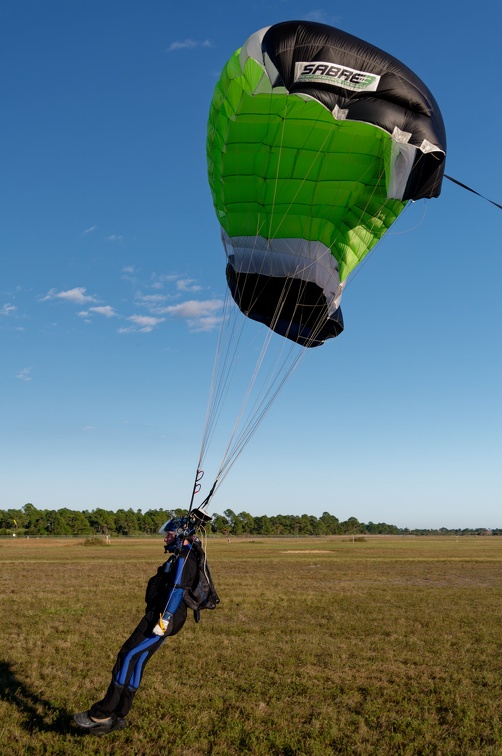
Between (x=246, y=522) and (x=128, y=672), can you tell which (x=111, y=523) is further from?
(x=128, y=672)

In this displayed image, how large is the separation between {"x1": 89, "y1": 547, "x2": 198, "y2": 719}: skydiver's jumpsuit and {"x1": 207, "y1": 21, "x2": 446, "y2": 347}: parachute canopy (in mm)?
3686

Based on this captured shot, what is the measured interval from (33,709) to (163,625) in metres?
1.93

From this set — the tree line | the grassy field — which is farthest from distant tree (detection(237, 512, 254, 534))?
the grassy field

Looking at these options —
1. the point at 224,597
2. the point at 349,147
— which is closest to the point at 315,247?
the point at 349,147

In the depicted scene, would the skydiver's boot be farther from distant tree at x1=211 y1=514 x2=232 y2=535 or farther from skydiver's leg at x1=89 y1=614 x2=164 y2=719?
distant tree at x1=211 y1=514 x2=232 y2=535

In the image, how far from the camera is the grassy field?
5.57 m

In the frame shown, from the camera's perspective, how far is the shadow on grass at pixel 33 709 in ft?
19.1

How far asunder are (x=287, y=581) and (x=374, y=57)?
16.8m

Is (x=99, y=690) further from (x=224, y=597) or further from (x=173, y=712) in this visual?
(x=224, y=597)

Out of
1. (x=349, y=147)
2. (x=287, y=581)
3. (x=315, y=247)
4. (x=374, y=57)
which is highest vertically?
(x=374, y=57)

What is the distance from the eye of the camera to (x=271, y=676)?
7.73m

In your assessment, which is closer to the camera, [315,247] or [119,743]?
[119,743]

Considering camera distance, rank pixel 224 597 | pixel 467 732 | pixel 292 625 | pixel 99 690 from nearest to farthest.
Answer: pixel 467 732 < pixel 99 690 < pixel 292 625 < pixel 224 597

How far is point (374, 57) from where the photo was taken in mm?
7094
